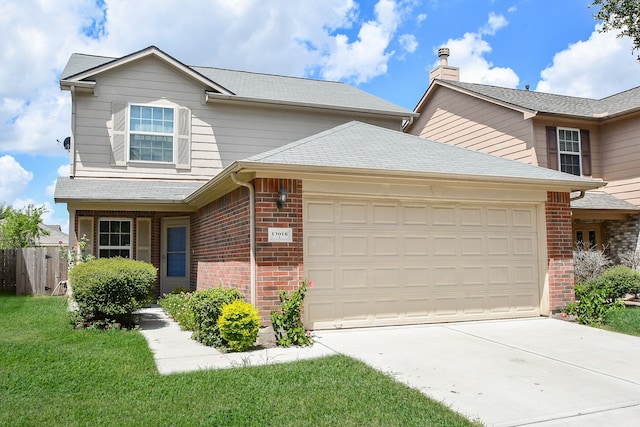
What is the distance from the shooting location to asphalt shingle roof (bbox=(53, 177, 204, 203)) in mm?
12062

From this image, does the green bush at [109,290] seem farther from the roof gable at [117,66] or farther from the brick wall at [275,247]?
the roof gable at [117,66]

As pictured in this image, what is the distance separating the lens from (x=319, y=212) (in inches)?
337

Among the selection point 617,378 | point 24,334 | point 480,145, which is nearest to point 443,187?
point 617,378

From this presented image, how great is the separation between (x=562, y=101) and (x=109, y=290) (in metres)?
15.6

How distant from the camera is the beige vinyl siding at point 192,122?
13602 mm

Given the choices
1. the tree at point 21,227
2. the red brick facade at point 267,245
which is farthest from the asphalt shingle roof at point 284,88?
the tree at point 21,227

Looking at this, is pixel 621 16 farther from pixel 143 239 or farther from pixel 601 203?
pixel 143 239

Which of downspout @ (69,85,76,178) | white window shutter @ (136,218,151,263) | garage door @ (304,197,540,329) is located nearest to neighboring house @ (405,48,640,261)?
garage door @ (304,197,540,329)

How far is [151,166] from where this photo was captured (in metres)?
14.0

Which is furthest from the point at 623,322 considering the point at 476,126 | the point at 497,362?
the point at 476,126

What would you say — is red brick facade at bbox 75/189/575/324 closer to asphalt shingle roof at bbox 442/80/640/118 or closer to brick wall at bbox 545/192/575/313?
brick wall at bbox 545/192/575/313

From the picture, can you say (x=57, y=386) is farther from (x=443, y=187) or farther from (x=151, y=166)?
(x=151, y=166)

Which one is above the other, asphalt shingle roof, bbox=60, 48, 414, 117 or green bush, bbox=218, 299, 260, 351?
asphalt shingle roof, bbox=60, 48, 414, 117

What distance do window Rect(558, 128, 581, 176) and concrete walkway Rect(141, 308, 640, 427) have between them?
299 inches
